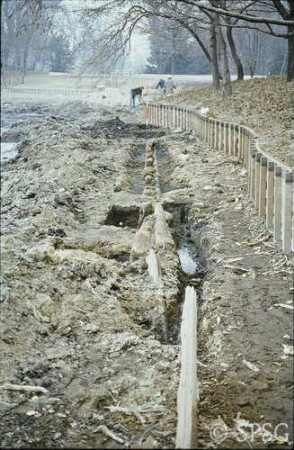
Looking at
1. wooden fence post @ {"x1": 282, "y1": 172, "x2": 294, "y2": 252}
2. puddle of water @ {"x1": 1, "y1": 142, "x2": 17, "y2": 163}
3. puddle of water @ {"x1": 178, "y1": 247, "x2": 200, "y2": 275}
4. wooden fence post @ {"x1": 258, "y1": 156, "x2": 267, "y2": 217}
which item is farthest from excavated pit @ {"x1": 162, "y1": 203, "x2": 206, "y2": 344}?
puddle of water @ {"x1": 1, "y1": 142, "x2": 17, "y2": 163}

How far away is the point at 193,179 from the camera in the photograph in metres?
14.3

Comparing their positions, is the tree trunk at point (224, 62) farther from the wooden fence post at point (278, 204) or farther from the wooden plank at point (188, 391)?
the wooden plank at point (188, 391)

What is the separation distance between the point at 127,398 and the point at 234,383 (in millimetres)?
924

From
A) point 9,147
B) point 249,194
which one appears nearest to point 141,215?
point 249,194

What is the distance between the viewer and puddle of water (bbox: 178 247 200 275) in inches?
360

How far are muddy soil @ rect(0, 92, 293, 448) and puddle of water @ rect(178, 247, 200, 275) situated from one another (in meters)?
0.05

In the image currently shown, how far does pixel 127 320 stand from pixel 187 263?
8.85ft

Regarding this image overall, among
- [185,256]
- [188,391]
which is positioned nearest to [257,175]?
[185,256]

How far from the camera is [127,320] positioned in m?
7.01

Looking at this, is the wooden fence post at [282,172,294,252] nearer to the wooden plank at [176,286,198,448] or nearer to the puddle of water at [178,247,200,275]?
the puddle of water at [178,247,200,275]

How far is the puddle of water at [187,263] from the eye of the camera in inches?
360

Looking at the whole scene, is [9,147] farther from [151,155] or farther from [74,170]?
[74,170]

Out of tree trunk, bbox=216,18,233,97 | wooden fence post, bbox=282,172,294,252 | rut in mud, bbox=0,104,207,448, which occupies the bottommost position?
rut in mud, bbox=0,104,207,448

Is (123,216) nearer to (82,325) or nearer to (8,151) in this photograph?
(82,325)
